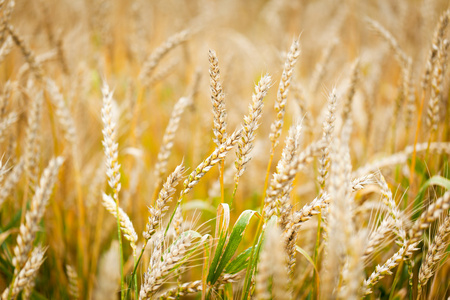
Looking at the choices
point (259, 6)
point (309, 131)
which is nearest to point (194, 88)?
point (309, 131)

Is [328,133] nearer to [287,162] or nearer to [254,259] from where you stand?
[287,162]

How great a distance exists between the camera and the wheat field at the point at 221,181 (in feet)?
2.80

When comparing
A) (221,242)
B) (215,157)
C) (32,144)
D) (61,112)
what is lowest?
(221,242)

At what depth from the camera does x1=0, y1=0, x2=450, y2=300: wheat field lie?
85cm

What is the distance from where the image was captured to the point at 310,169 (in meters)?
2.01

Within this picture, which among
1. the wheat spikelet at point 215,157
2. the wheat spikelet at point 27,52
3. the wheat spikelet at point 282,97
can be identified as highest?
the wheat spikelet at point 27,52

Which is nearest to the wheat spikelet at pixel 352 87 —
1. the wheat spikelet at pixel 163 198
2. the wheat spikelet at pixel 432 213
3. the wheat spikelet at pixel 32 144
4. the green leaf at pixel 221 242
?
the wheat spikelet at pixel 432 213

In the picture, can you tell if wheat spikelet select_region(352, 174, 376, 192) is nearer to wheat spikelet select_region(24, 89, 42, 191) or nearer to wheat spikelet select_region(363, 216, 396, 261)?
wheat spikelet select_region(363, 216, 396, 261)

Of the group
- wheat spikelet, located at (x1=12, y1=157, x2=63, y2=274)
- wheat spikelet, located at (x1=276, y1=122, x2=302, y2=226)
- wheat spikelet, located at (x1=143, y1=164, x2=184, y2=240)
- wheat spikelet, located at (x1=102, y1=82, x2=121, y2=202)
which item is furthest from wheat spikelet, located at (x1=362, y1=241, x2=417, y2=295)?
wheat spikelet, located at (x1=12, y1=157, x2=63, y2=274)

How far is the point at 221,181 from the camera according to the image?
3.22ft

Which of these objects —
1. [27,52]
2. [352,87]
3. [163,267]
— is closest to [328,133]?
[163,267]

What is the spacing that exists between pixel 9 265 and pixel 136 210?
0.73m

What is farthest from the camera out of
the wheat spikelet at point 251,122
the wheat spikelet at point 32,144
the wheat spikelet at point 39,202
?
the wheat spikelet at point 32,144

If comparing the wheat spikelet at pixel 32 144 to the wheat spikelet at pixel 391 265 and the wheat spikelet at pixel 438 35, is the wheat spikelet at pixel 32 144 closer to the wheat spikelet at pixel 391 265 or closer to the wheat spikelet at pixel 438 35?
the wheat spikelet at pixel 391 265
